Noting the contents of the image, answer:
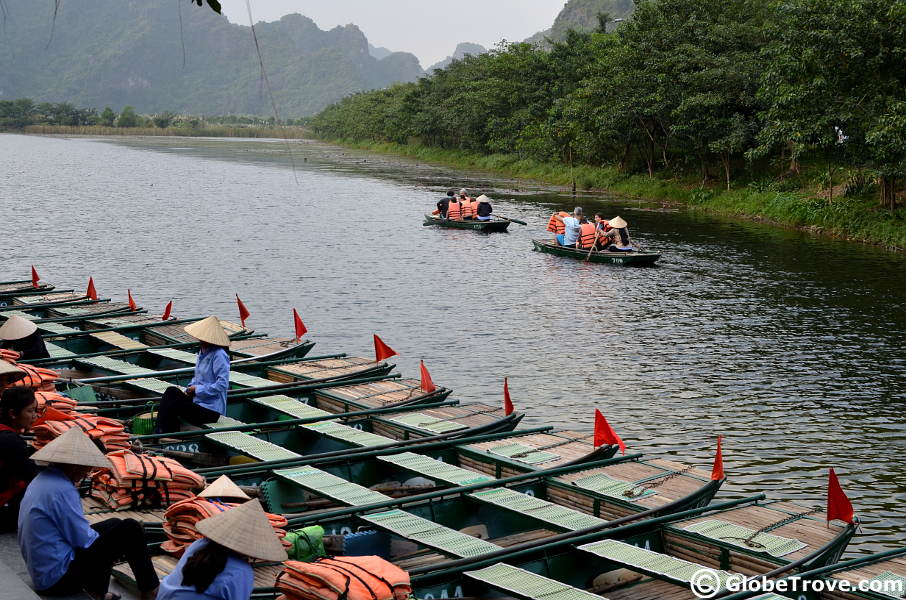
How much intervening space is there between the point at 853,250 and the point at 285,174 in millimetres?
47520

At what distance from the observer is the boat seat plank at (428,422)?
13.1 meters

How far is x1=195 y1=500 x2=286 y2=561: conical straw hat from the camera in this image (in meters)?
6.41

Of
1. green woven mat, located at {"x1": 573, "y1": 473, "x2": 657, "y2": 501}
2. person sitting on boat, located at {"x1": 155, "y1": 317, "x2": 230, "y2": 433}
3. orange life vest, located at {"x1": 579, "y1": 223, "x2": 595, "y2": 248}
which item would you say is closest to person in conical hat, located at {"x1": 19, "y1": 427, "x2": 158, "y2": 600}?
person sitting on boat, located at {"x1": 155, "y1": 317, "x2": 230, "y2": 433}

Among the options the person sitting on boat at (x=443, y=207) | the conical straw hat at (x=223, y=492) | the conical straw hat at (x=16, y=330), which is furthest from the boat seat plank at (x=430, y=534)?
the person sitting on boat at (x=443, y=207)

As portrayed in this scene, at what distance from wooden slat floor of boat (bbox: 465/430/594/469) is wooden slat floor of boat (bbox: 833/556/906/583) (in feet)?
12.7

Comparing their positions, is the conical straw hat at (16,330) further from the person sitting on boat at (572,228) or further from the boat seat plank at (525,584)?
the person sitting on boat at (572,228)

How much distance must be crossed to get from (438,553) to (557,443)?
379 cm

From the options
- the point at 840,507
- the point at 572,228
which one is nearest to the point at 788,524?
the point at 840,507

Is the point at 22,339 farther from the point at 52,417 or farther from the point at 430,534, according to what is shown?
the point at 430,534

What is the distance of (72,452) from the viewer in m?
7.55

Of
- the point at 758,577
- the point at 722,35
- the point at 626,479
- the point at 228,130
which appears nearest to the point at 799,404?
the point at 626,479

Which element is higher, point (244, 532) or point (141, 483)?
point (244, 532)

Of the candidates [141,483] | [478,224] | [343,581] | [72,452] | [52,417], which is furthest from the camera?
[478,224]

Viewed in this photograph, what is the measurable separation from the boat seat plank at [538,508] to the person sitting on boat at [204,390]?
13.1ft
